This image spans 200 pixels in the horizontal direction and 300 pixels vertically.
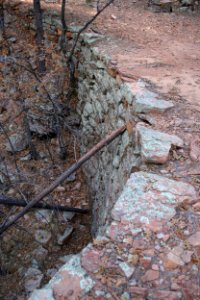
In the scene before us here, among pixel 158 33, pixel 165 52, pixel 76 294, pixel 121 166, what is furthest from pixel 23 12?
pixel 76 294

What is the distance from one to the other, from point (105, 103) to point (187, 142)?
2.01 m

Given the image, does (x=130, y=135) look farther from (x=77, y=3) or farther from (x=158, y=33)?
(x=77, y=3)

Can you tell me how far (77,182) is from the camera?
595cm

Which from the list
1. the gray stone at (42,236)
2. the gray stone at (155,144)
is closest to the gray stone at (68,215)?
the gray stone at (42,236)

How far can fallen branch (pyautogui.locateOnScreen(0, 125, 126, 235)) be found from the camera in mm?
3395

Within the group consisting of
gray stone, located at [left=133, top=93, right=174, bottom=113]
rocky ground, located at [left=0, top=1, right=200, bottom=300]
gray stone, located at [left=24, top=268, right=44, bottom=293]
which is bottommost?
gray stone, located at [left=24, top=268, right=44, bottom=293]

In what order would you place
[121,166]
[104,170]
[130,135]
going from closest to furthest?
[130,135] → [121,166] → [104,170]

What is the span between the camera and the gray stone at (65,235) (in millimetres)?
5129

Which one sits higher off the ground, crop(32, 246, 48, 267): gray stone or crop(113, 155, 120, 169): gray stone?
crop(113, 155, 120, 169): gray stone

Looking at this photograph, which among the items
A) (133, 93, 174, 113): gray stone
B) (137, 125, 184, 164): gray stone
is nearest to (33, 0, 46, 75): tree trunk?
(133, 93, 174, 113): gray stone

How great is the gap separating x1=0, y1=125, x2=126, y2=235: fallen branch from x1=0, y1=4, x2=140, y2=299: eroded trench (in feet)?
0.77

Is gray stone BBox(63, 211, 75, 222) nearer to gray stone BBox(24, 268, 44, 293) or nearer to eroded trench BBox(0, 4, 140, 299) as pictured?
eroded trench BBox(0, 4, 140, 299)

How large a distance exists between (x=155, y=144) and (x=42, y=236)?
2.74 meters

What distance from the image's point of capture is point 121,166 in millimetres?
4133
